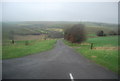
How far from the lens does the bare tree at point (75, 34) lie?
31.0m

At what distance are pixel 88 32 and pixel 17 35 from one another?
17.8m

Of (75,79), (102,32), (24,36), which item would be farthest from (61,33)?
(75,79)

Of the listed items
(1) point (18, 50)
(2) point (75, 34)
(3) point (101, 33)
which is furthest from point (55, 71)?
(2) point (75, 34)

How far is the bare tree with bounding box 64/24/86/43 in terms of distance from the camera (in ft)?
102

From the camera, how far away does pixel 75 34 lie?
3216cm

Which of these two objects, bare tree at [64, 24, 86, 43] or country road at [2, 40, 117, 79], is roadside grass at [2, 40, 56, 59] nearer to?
country road at [2, 40, 117, 79]

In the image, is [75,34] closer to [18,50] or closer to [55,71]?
[18,50]

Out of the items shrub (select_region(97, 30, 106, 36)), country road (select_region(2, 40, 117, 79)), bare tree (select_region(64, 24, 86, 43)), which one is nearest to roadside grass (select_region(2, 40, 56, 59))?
country road (select_region(2, 40, 117, 79))

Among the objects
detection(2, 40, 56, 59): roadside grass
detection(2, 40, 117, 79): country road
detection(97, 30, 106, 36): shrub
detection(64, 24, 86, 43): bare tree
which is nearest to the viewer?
detection(2, 40, 117, 79): country road

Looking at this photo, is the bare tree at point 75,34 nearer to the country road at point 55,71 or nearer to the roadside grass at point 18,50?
the roadside grass at point 18,50

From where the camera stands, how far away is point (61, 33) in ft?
102

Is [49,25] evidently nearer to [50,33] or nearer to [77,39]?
[50,33]

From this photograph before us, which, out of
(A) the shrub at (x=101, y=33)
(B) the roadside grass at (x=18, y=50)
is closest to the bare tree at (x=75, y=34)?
(A) the shrub at (x=101, y=33)

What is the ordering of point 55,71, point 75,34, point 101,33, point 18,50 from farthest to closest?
point 75,34
point 101,33
point 18,50
point 55,71
